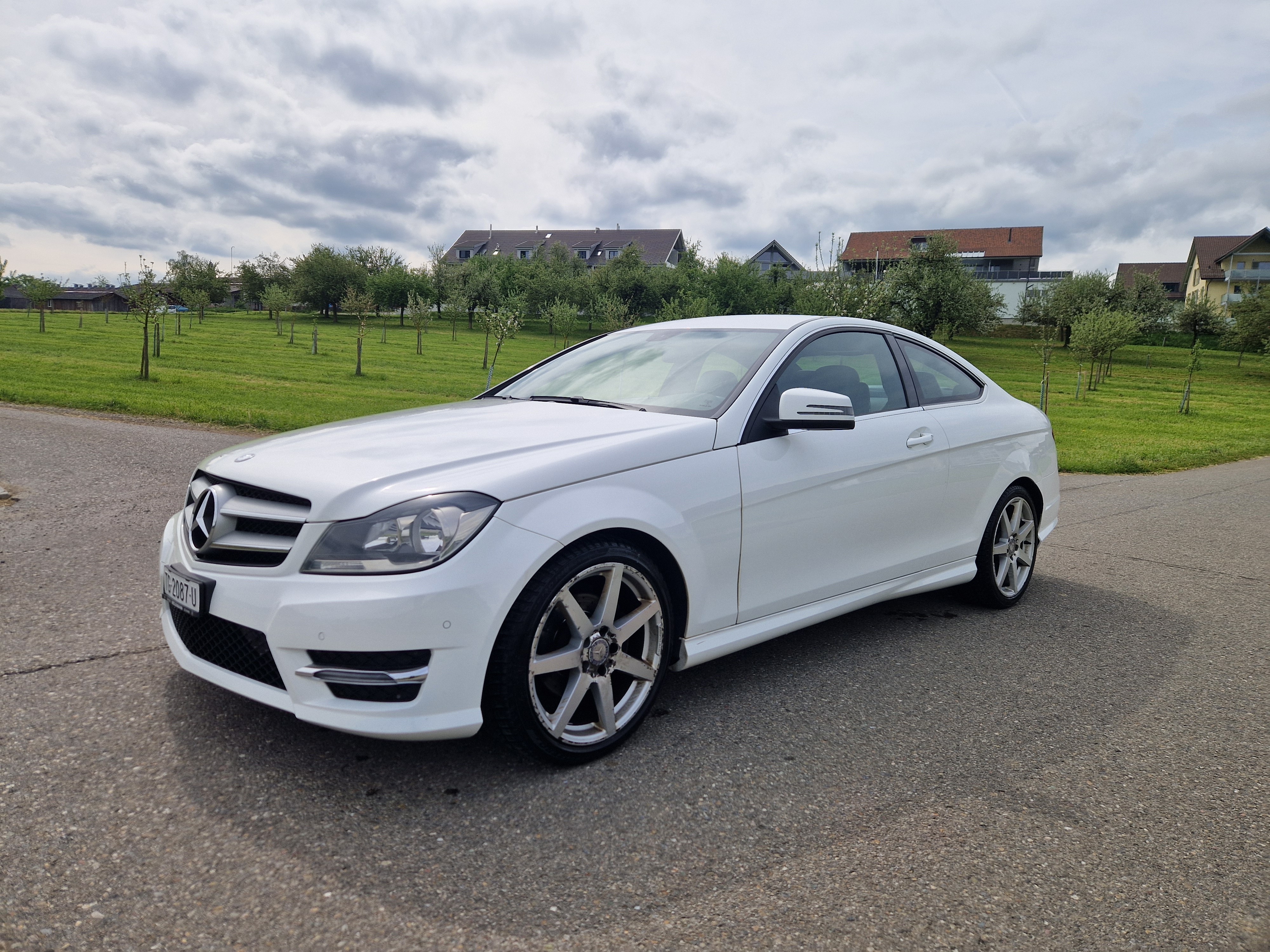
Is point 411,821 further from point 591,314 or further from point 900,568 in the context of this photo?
point 591,314

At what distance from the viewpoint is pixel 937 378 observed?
4.73m

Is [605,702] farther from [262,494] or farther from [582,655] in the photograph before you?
[262,494]

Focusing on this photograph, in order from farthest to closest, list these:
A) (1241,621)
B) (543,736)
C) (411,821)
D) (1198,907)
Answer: (1241,621) < (543,736) < (411,821) < (1198,907)

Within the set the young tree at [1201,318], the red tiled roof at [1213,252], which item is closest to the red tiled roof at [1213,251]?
the red tiled roof at [1213,252]

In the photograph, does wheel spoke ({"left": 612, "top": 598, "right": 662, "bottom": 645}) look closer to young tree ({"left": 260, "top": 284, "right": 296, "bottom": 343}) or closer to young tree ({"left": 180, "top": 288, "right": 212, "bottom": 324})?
young tree ({"left": 260, "top": 284, "right": 296, "bottom": 343})

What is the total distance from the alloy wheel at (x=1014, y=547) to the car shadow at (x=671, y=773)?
2.39ft

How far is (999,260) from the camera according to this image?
3516 inches

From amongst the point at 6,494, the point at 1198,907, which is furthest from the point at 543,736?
the point at 6,494

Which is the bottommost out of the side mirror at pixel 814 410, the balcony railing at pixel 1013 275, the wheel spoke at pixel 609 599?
the wheel spoke at pixel 609 599

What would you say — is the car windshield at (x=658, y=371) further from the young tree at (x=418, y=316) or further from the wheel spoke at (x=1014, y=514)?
the young tree at (x=418, y=316)

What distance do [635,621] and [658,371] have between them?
1368 mm

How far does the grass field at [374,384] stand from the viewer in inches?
575

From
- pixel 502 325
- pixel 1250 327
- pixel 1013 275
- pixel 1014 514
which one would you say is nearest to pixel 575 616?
pixel 1014 514

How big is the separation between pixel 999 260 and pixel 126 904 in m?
97.5
